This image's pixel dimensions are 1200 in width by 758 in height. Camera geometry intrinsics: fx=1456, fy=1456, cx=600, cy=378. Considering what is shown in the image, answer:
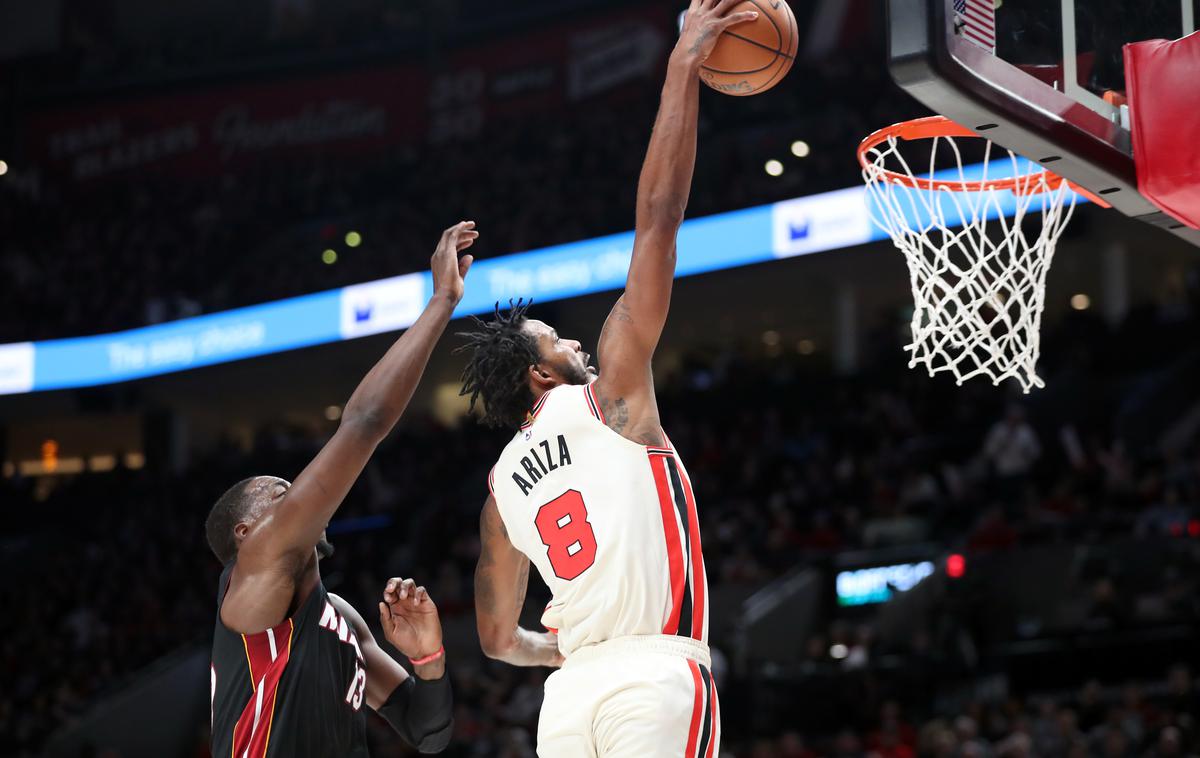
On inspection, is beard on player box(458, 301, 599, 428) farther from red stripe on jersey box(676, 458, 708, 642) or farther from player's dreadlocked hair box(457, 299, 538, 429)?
red stripe on jersey box(676, 458, 708, 642)

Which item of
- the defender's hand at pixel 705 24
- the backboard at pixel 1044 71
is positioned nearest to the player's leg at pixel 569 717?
the defender's hand at pixel 705 24

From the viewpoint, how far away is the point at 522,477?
11.3 ft

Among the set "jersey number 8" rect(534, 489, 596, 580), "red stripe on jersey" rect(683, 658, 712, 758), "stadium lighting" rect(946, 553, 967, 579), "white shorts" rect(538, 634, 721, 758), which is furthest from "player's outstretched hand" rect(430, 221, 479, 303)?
"stadium lighting" rect(946, 553, 967, 579)

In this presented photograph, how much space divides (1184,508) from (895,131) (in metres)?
7.42

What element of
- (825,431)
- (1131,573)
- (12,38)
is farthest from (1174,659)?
(12,38)

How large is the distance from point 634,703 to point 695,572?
1.15 ft

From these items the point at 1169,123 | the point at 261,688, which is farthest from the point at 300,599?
the point at 1169,123

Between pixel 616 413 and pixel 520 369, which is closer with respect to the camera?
pixel 616 413

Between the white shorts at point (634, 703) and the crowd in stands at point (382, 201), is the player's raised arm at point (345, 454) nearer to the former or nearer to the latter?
the white shorts at point (634, 703)

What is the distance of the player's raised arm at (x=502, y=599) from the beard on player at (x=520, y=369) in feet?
0.88

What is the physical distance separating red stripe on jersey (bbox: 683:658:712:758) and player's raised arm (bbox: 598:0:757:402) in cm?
62

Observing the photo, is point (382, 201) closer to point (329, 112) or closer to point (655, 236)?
point (329, 112)

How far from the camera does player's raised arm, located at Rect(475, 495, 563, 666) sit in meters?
3.74

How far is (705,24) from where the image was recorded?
348 cm
